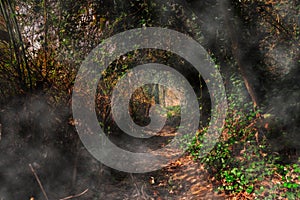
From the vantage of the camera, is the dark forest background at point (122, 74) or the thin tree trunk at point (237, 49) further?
the thin tree trunk at point (237, 49)

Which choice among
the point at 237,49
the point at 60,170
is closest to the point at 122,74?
the point at 60,170

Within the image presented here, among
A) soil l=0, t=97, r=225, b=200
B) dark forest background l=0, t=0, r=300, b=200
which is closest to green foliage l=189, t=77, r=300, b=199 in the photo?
dark forest background l=0, t=0, r=300, b=200

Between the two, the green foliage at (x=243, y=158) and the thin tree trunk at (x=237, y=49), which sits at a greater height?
the thin tree trunk at (x=237, y=49)

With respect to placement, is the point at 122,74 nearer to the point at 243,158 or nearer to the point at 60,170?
the point at 60,170

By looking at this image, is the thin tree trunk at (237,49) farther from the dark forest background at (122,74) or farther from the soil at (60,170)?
the soil at (60,170)

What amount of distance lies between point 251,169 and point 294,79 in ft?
5.34

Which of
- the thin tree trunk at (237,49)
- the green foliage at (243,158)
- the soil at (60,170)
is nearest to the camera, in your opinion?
the soil at (60,170)

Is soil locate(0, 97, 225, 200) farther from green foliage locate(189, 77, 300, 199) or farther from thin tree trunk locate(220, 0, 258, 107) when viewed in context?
thin tree trunk locate(220, 0, 258, 107)

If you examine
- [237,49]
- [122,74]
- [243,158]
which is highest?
[237,49]

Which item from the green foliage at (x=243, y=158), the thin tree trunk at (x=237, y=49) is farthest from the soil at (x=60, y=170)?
the thin tree trunk at (x=237, y=49)

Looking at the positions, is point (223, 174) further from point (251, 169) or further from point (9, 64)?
point (9, 64)

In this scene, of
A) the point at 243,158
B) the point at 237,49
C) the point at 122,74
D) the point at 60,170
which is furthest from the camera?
the point at 237,49

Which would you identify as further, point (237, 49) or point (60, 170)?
point (237, 49)

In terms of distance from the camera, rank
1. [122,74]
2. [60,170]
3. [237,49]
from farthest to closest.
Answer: [237,49] < [122,74] < [60,170]
